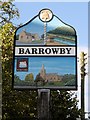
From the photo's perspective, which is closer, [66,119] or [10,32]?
[10,32]

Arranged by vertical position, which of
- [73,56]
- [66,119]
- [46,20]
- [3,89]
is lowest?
[66,119]

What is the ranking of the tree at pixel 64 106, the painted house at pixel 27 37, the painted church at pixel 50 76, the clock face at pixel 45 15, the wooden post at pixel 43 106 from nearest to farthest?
the wooden post at pixel 43 106 < the painted church at pixel 50 76 < the painted house at pixel 27 37 < the clock face at pixel 45 15 < the tree at pixel 64 106

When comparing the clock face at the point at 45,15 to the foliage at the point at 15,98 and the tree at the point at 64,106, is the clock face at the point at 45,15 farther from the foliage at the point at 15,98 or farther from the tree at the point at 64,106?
the tree at the point at 64,106

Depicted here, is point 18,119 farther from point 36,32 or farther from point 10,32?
point 36,32

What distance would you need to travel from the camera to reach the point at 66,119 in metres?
27.5

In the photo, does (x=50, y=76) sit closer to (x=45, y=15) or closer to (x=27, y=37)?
(x=27, y=37)

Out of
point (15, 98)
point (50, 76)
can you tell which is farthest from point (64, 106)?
point (50, 76)

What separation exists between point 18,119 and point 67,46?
36.8 ft

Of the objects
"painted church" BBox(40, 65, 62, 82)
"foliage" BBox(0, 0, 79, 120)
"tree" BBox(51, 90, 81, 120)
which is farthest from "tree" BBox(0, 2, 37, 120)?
"painted church" BBox(40, 65, 62, 82)

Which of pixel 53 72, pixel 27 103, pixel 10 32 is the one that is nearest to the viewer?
pixel 53 72

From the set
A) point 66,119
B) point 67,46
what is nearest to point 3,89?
point 66,119

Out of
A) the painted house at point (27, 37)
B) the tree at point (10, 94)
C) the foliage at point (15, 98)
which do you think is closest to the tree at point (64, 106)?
the foliage at point (15, 98)

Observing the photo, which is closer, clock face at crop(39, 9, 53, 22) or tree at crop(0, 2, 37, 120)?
clock face at crop(39, 9, 53, 22)

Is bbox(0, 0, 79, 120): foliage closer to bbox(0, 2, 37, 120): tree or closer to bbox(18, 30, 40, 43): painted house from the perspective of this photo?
bbox(0, 2, 37, 120): tree
